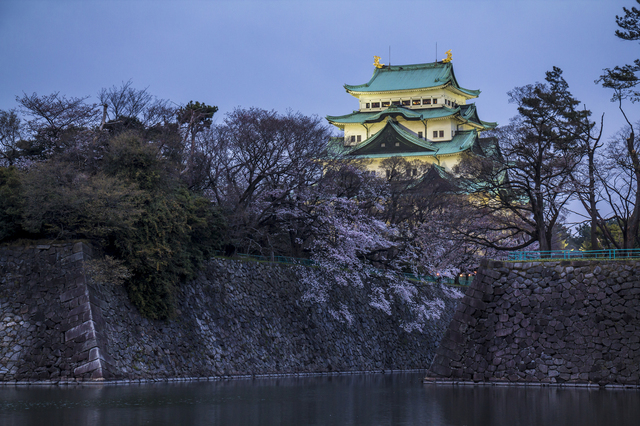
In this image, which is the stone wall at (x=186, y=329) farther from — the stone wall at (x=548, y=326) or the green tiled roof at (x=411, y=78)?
the green tiled roof at (x=411, y=78)

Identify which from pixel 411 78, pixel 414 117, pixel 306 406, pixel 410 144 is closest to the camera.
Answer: pixel 306 406

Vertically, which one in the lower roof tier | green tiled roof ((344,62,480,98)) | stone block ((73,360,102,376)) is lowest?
stone block ((73,360,102,376))

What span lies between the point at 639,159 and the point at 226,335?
16320mm

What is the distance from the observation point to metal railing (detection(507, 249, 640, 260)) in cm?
2319

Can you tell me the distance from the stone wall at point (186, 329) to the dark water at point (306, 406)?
5.53ft

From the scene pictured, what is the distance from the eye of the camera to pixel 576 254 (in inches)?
945

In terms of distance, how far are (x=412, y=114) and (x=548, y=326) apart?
37981 mm

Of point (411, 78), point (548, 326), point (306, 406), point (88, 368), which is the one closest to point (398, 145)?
point (411, 78)

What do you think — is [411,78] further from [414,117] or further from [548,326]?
[548,326]

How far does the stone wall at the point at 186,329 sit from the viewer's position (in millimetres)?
20891

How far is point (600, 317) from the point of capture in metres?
22.4

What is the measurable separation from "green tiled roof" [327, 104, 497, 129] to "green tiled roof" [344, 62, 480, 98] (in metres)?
2.11

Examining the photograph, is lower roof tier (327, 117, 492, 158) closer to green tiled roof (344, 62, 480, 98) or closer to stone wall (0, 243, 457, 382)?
green tiled roof (344, 62, 480, 98)

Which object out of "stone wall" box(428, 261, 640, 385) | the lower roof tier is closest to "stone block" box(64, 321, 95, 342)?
"stone wall" box(428, 261, 640, 385)
